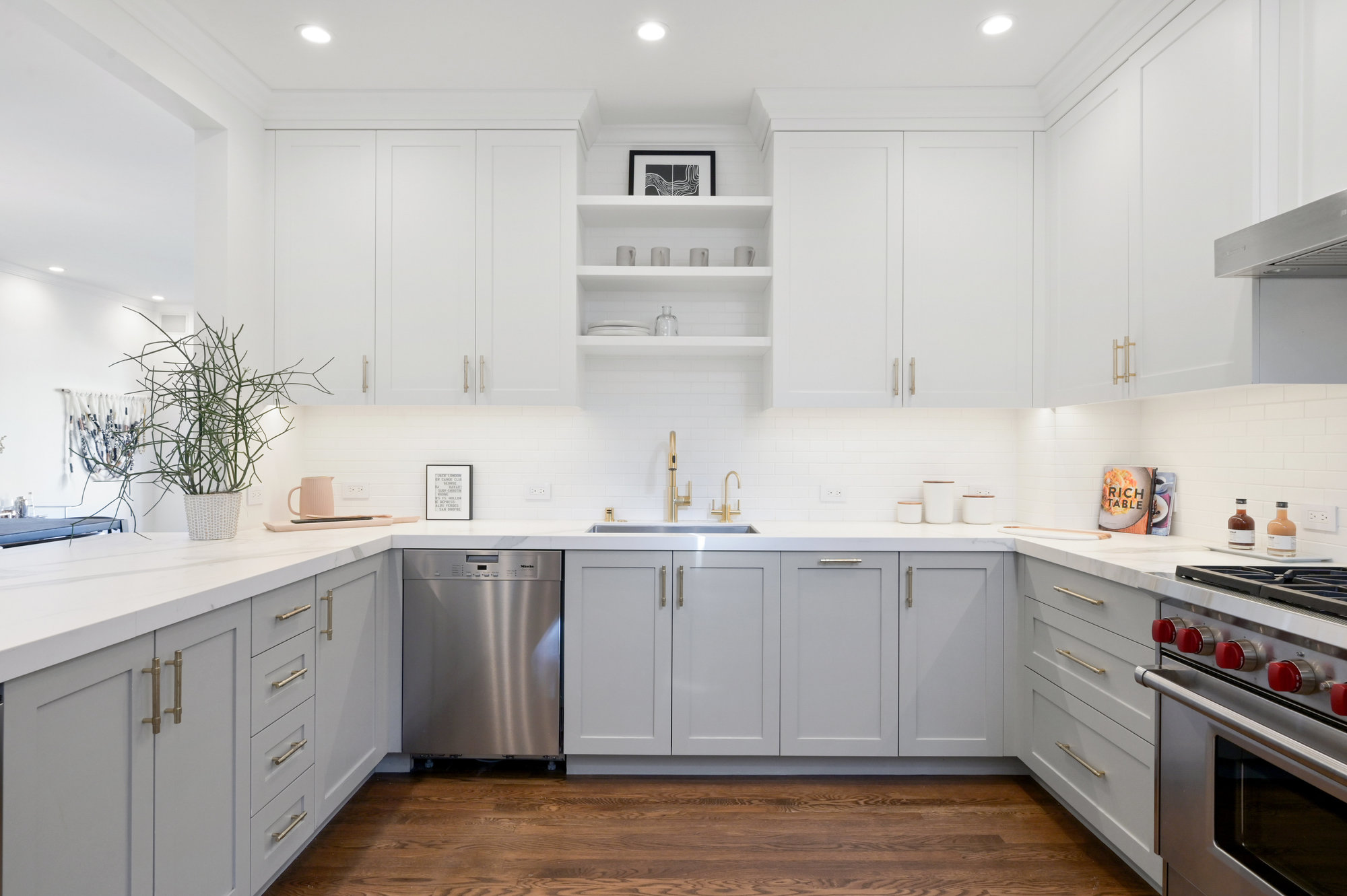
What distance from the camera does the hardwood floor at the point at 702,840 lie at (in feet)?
6.68

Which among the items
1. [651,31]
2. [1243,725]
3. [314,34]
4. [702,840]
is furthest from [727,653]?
[314,34]

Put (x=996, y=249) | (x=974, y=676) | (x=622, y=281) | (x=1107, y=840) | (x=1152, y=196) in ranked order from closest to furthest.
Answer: (x=1107, y=840), (x=1152, y=196), (x=974, y=676), (x=996, y=249), (x=622, y=281)

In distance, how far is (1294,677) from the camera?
1375 millimetres

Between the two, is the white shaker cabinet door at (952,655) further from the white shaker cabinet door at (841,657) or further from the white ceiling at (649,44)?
the white ceiling at (649,44)

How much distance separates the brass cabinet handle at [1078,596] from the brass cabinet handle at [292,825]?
2.34 m

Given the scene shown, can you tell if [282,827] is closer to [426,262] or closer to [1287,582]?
[426,262]

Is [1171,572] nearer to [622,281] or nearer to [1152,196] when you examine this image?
[1152,196]

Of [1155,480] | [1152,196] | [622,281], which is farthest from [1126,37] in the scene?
[622,281]

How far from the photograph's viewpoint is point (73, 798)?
1.24 metres

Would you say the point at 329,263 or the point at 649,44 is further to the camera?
the point at 329,263

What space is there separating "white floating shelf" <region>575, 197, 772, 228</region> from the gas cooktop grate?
6.70 feet

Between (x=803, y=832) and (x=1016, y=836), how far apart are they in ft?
2.20

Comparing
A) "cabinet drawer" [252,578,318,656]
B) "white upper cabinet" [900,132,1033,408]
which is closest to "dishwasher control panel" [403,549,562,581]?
"cabinet drawer" [252,578,318,656]

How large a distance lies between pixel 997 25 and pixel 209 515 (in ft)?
10.4
